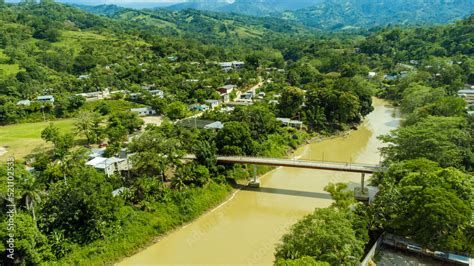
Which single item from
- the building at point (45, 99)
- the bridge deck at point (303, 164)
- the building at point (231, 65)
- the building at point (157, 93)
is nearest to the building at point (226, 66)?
the building at point (231, 65)

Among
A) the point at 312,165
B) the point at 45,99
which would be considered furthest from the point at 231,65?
the point at 312,165

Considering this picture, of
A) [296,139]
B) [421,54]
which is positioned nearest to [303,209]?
[296,139]

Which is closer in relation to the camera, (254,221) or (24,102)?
(254,221)

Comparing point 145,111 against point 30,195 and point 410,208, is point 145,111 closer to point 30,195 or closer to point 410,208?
point 30,195

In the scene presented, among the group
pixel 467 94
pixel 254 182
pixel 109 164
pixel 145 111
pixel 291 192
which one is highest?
pixel 467 94

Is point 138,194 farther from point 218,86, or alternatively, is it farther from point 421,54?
point 421,54

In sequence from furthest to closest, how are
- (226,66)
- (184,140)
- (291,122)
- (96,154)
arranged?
(226,66), (291,122), (184,140), (96,154)

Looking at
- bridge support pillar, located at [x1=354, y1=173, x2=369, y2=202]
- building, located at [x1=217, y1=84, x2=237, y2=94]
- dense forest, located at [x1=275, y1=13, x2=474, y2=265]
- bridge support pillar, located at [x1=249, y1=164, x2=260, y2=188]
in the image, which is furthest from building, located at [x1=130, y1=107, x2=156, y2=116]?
dense forest, located at [x1=275, y1=13, x2=474, y2=265]
